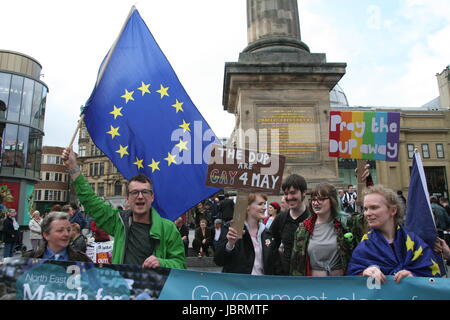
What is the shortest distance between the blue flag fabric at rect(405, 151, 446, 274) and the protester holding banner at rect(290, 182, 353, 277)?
28.8 inches

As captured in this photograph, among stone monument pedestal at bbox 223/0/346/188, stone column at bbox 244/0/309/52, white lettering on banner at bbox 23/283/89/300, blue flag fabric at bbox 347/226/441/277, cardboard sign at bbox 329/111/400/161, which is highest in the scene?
stone column at bbox 244/0/309/52

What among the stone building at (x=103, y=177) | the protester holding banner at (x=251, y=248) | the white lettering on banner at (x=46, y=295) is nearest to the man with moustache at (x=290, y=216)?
the protester holding banner at (x=251, y=248)

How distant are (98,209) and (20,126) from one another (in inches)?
1660

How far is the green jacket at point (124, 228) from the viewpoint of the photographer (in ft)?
10.8

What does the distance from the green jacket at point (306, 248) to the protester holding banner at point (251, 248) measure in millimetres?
262

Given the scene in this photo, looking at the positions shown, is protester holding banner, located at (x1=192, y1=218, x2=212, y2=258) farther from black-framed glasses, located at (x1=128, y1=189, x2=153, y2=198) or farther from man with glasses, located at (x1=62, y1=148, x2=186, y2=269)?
black-framed glasses, located at (x1=128, y1=189, x2=153, y2=198)

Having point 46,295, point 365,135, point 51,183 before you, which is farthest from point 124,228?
point 51,183

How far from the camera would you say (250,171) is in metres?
3.39

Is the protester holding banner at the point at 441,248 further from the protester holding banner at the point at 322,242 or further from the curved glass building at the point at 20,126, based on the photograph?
the curved glass building at the point at 20,126

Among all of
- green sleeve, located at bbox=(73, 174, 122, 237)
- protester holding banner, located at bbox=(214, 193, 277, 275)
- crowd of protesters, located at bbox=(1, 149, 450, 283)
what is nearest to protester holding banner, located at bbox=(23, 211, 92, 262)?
crowd of protesters, located at bbox=(1, 149, 450, 283)

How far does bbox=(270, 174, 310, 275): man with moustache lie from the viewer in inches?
152

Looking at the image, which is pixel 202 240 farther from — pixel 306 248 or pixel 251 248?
pixel 306 248

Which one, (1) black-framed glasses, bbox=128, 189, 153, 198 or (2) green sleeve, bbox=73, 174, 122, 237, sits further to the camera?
(2) green sleeve, bbox=73, 174, 122, 237

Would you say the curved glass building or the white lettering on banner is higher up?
the curved glass building
